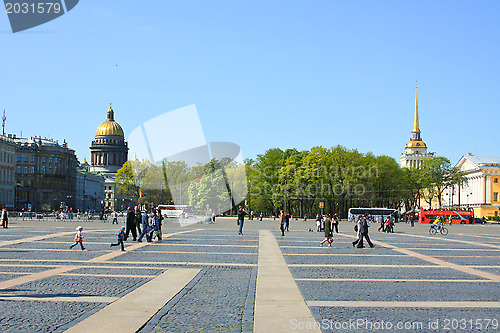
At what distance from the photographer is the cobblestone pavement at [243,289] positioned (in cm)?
945

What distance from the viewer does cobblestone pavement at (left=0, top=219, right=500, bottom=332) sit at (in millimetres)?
9453

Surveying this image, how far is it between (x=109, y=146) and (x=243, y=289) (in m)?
188

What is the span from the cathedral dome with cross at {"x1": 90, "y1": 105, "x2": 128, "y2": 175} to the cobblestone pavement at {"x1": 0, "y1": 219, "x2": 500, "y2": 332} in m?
178

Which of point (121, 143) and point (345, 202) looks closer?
point (345, 202)

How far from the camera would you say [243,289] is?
13.0 m

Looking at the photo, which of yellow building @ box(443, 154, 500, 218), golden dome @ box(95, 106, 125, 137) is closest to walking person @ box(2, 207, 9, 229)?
yellow building @ box(443, 154, 500, 218)

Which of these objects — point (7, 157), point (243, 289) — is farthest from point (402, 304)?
point (7, 157)

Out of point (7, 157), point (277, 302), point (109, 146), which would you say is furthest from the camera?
point (109, 146)

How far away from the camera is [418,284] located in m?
14.2

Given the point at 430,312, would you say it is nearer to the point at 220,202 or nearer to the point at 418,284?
the point at 418,284

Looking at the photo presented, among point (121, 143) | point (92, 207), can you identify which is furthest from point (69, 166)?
point (121, 143)

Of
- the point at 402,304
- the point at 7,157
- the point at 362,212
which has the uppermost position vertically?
the point at 7,157

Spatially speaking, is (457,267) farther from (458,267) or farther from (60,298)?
(60,298)

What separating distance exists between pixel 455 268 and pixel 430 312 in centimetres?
825
